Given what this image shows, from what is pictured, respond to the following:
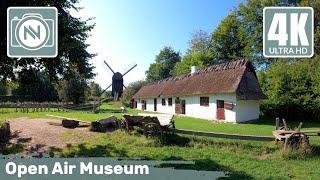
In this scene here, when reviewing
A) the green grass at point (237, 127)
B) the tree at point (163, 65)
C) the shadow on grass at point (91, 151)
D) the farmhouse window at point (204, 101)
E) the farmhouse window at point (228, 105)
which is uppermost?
the tree at point (163, 65)

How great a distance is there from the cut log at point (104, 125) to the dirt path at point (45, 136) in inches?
15.8

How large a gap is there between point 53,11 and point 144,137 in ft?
27.5

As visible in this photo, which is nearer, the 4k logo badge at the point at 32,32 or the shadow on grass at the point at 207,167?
the 4k logo badge at the point at 32,32

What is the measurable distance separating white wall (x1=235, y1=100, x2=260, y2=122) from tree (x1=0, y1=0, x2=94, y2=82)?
14842 mm

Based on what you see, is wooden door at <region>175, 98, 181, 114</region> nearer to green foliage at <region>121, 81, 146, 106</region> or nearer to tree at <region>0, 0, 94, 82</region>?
tree at <region>0, 0, 94, 82</region>

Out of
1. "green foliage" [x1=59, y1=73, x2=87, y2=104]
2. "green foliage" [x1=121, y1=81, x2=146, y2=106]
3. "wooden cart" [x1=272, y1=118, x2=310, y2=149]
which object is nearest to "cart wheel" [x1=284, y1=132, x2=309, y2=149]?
"wooden cart" [x1=272, y1=118, x2=310, y2=149]

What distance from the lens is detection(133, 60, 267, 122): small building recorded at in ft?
99.9

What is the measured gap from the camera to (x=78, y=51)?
16.5 metres

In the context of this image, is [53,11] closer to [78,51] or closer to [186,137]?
[78,51]

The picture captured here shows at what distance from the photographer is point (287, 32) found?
31.2 ft

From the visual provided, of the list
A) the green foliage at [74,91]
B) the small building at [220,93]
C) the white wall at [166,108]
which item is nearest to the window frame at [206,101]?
the small building at [220,93]

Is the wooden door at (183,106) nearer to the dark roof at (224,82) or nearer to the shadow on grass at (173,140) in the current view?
the dark roof at (224,82)

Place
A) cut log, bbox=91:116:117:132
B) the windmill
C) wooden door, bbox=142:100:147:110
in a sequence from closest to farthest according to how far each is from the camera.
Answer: cut log, bbox=91:116:117:132
wooden door, bbox=142:100:147:110
the windmill

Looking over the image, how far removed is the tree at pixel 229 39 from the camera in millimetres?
54812
